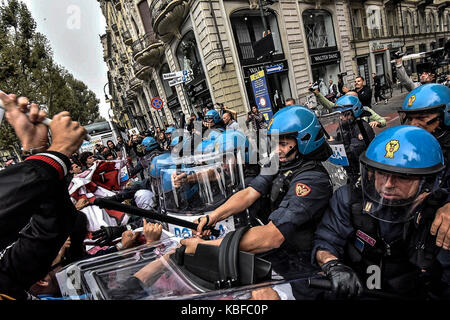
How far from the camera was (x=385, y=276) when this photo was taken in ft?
4.88

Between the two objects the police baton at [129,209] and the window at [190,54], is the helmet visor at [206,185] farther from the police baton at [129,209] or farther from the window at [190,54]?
the window at [190,54]

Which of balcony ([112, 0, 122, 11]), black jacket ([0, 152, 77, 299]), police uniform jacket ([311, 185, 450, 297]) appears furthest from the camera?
balcony ([112, 0, 122, 11])

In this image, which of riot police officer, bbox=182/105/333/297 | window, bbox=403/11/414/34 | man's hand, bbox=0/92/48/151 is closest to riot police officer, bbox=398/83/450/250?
riot police officer, bbox=182/105/333/297

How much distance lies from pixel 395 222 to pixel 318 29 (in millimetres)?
20451

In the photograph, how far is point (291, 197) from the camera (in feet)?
5.41

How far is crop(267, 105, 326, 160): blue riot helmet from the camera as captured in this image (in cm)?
196

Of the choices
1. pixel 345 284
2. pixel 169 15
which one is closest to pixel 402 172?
pixel 345 284

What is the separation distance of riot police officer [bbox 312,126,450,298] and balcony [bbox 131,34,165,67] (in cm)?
1957

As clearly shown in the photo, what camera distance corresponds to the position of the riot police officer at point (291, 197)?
152 cm

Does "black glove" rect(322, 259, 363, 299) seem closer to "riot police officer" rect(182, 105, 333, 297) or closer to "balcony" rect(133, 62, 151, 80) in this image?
"riot police officer" rect(182, 105, 333, 297)

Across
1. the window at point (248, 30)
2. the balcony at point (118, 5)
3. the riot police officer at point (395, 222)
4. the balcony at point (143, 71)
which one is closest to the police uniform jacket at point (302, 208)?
the riot police officer at point (395, 222)
